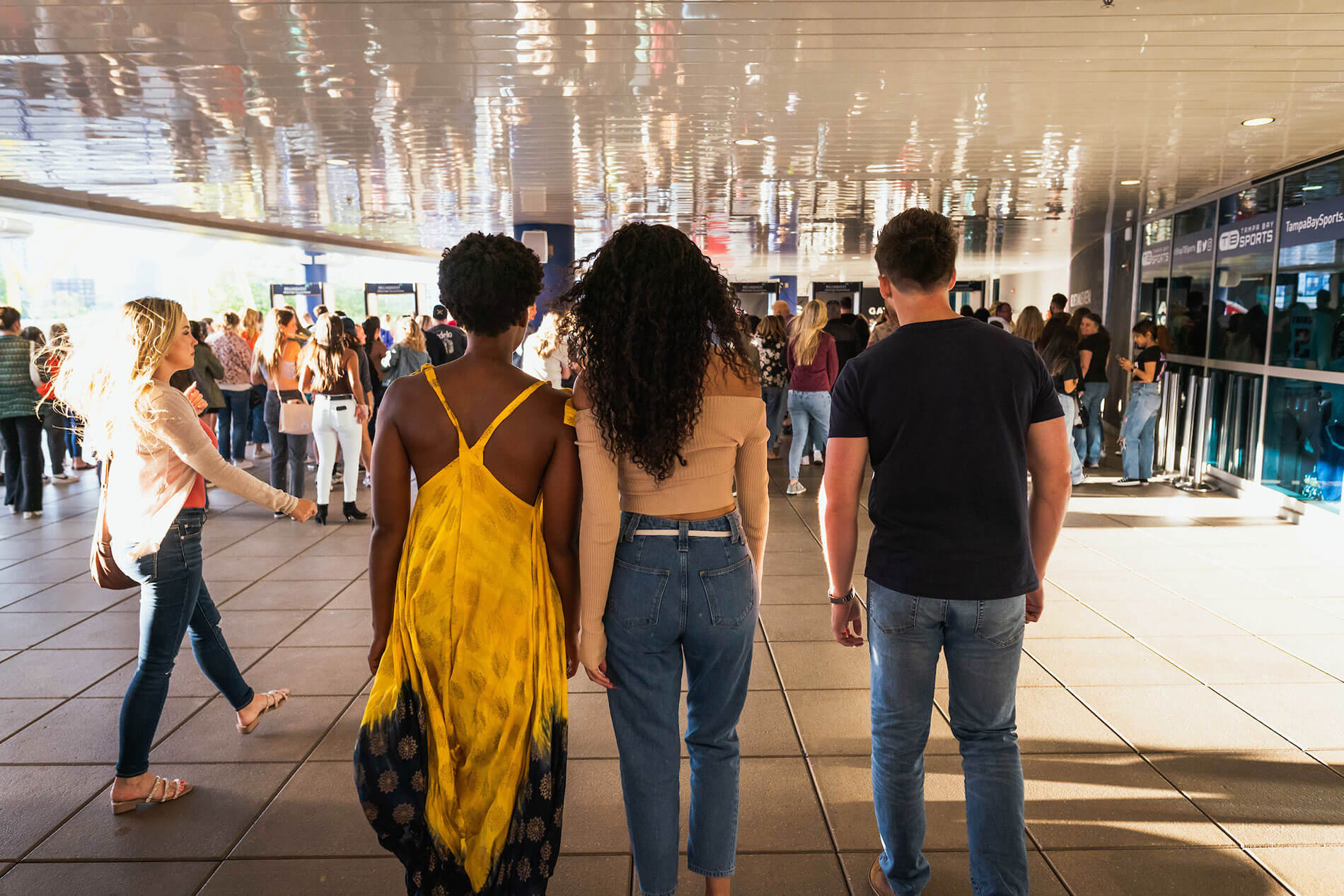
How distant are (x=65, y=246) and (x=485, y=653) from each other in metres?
17.5

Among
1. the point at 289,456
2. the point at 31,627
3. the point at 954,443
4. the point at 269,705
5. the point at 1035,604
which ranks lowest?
the point at 31,627

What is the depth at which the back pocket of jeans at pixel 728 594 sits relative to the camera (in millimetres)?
2049

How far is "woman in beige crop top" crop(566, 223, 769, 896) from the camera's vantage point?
194 cm

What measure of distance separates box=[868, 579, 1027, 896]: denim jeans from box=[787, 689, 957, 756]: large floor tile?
862 mm

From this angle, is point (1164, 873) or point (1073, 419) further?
point (1073, 419)

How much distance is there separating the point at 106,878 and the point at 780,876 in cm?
194

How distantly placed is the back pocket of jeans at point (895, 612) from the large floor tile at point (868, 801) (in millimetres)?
829

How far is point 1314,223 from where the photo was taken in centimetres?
770

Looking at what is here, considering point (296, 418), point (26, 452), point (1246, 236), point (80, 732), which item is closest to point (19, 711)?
point (80, 732)

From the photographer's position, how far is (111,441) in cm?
298

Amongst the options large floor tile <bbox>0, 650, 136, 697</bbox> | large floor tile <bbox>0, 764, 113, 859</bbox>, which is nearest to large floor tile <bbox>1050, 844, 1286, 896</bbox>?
large floor tile <bbox>0, 764, 113, 859</bbox>

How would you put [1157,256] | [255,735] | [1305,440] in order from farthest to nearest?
[1157,256], [1305,440], [255,735]

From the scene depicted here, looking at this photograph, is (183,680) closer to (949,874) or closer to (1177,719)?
(949,874)

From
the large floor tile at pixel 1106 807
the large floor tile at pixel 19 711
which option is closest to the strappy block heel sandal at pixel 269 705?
the large floor tile at pixel 19 711
